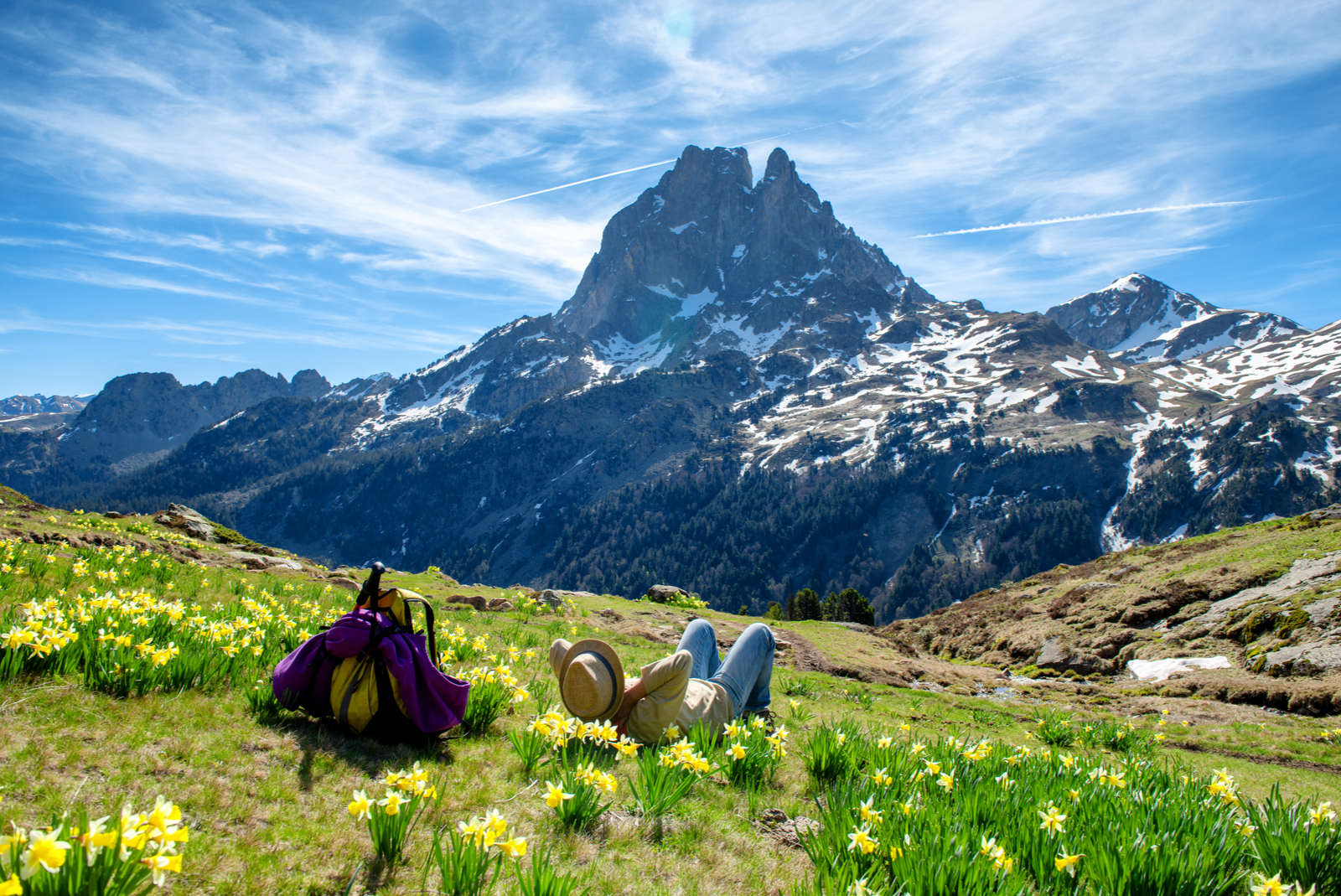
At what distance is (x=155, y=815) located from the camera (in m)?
2.51

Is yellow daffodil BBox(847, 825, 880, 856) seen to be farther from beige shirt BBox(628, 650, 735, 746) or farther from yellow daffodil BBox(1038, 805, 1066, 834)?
beige shirt BBox(628, 650, 735, 746)

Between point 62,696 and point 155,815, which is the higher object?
point 155,815

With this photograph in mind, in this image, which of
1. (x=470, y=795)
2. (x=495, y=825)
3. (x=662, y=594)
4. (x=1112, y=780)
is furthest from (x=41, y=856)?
(x=662, y=594)

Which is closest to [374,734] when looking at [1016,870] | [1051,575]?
[1016,870]

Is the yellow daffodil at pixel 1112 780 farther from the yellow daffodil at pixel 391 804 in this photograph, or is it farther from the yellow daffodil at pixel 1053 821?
the yellow daffodil at pixel 391 804

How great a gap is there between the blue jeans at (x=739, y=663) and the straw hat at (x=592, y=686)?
2.26m

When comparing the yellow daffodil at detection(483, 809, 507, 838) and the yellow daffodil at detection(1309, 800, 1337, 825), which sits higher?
the yellow daffodil at detection(483, 809, 507, 838)

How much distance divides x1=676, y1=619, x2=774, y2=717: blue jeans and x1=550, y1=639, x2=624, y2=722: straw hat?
2263mm

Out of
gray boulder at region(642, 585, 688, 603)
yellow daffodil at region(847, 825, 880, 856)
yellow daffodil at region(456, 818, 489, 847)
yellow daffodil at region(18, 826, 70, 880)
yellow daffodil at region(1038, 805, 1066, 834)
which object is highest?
yellow daffodil at region(18, 826, 70, 880)

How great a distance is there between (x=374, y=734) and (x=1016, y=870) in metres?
5.36

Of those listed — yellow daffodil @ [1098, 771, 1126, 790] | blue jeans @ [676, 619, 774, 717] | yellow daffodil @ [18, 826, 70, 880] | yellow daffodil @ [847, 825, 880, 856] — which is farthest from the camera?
blue jeans @ [676, 619, 774, 717]

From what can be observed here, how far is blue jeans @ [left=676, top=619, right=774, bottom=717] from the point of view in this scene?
8359 millimetres

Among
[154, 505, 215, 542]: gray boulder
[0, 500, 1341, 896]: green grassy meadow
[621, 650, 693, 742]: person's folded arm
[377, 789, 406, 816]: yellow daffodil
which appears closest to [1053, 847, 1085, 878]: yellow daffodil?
[0, 500, 1341, 896]: green grassy meadow

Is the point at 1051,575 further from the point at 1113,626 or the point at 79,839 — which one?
the point at 79,839
